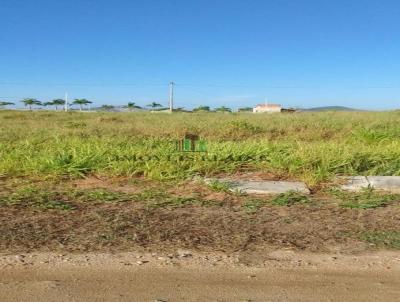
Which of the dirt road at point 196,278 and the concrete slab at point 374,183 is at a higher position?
the concrete slab at point 374,183

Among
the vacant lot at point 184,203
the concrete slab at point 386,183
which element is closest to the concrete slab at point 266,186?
the vacant lot at point 184,203

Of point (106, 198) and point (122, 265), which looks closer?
point (122, 265)

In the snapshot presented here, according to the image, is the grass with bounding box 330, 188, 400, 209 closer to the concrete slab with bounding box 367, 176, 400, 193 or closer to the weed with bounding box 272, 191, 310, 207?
the concrete slab with bounding box 367, 176, 400, 193

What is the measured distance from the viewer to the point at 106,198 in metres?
4.64

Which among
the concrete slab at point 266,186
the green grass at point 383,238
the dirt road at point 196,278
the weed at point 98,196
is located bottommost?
the dirt road at point 196,278

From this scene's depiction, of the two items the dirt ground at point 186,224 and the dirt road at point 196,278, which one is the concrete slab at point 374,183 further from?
the dirt road at point 196,278

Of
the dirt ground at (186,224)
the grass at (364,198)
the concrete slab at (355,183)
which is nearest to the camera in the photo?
the dirt ground at (186,224)

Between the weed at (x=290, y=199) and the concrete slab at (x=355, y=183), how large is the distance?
66 cm

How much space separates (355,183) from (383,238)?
1799mm

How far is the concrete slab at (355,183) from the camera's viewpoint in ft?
17.0

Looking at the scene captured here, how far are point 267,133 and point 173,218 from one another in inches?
405

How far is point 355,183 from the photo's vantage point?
5320mm

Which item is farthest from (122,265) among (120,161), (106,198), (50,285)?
(120,161)

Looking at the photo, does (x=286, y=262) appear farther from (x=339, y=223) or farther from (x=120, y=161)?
(x=120, y=161)
